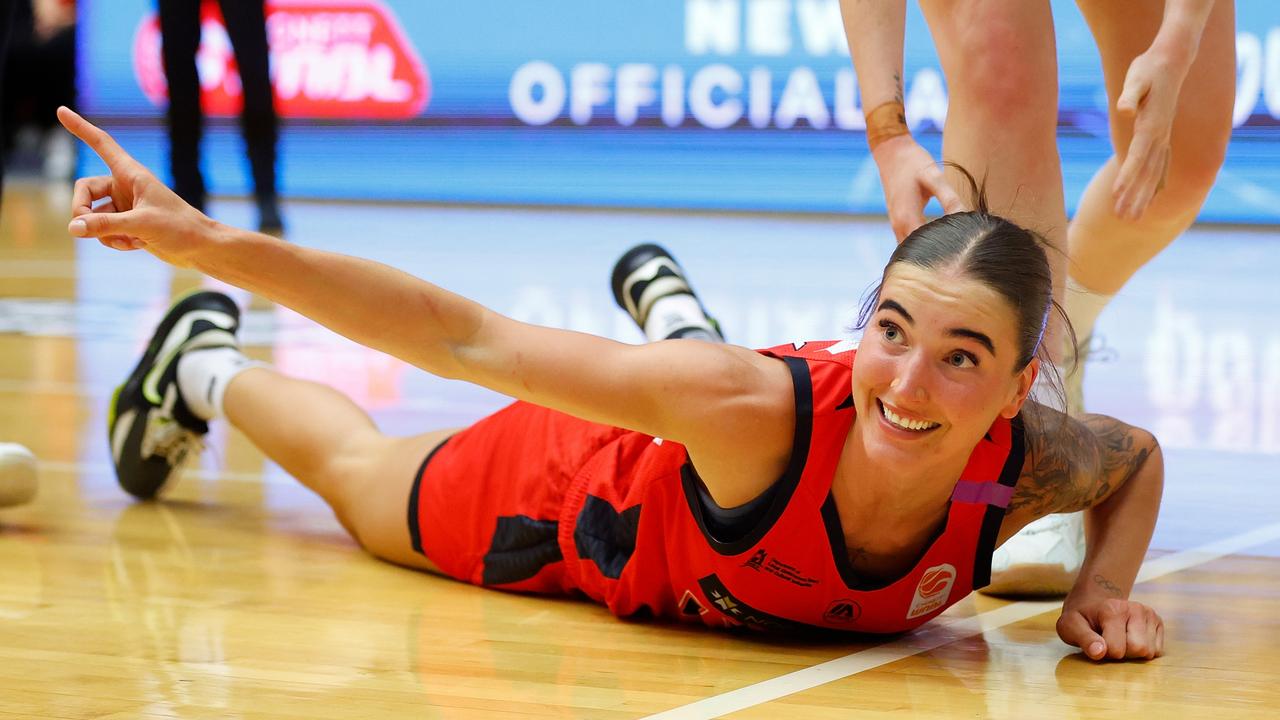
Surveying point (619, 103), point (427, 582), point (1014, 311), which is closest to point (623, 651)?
point (427, 582)

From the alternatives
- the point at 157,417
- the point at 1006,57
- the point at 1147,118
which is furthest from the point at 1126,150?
the point at 157,417

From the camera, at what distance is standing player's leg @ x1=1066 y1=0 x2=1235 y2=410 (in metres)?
2.55

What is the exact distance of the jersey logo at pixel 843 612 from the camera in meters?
2.05

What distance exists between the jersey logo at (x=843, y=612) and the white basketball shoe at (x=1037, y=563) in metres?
0.38

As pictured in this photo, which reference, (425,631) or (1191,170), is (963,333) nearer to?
(425,631)

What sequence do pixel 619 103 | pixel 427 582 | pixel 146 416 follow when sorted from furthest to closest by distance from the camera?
pixel 619 103
pixel 146 416
pixel 427 582

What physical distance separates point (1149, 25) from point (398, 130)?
7855 millimetres

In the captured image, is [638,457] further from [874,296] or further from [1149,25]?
[1149,25]

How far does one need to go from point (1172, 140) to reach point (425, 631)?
1.42 metres

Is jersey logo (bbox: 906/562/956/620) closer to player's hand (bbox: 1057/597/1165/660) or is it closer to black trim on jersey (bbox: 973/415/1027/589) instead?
black trim on jersey (bbox: 973/415/1027/589)

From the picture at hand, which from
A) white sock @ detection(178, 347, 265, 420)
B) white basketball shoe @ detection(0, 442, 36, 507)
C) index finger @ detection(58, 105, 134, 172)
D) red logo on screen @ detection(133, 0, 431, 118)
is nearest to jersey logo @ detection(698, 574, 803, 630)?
index finger @ detection(58, 105, 134, 172)

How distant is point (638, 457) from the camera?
2250 millimetres

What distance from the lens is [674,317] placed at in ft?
9.78

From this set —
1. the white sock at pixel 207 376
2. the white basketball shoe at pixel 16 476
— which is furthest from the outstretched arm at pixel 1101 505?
the white basketball shoe at pixel 16 476
